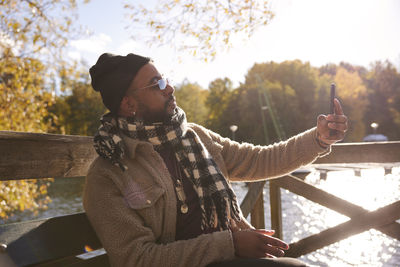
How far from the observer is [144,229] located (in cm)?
A: 199

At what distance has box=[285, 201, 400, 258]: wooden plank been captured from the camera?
310cm

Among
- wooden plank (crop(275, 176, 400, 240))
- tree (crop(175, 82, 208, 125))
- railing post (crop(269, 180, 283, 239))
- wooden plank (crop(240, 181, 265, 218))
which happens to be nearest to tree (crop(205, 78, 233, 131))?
tree (crop(175, 82, 208, 125))

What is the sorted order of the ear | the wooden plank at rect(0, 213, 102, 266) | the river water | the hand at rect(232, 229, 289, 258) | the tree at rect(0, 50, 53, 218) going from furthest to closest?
the river water, the tree at rect(0, 50, 53, 218), the ear, the hand at rect(232, 229, 289, 258), the wooden plank at rect(0, 213, 102, 266)

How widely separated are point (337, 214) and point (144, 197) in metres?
19.9

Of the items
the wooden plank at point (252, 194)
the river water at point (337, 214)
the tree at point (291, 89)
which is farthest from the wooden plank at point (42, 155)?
the tree at point (291, 89)

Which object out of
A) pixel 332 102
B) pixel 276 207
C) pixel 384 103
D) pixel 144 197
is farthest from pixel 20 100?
pixel 384 103

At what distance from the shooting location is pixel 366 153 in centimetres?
334

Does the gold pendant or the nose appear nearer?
the gold pendant

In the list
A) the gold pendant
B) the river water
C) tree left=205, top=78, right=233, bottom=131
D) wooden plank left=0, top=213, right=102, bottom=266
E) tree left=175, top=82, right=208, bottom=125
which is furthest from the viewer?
tree left=205, top=78, right=233, bottom=131

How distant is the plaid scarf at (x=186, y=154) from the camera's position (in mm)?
2193

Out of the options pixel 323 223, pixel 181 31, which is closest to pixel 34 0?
pixel 181 31

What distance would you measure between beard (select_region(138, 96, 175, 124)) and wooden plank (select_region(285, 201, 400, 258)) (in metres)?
1.85

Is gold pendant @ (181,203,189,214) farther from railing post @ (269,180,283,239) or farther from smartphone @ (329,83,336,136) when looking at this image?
railing post @ (269,180,283,239)

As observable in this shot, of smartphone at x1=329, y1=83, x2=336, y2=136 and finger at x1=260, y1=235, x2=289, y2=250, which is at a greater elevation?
smartphone at x1=329, y1=83, x2=336, y2=136
